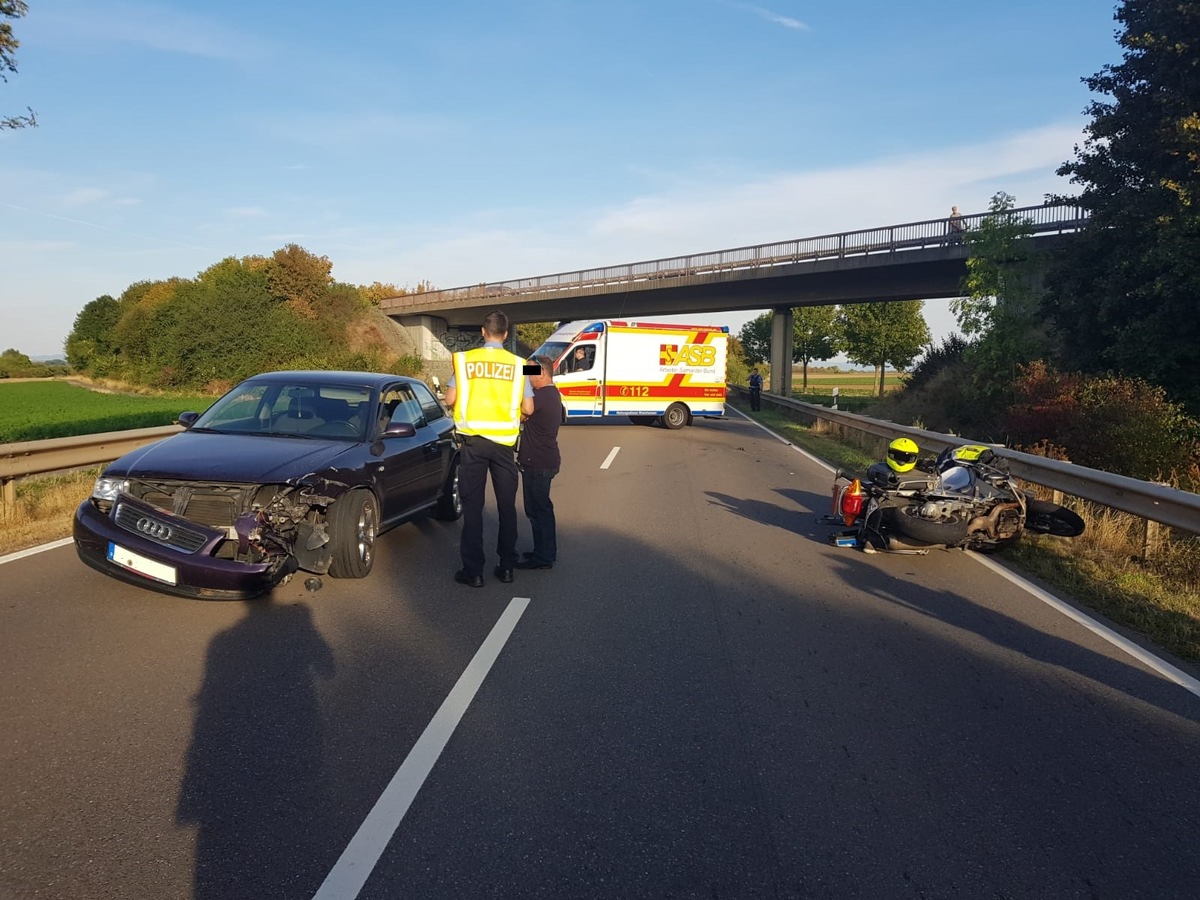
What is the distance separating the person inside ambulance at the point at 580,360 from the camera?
24.1 m

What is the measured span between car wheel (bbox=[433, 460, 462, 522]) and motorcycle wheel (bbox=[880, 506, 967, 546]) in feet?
14.3

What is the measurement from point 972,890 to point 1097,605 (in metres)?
4.63

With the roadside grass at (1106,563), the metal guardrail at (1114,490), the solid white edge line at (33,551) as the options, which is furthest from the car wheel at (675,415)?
the solid white edge line at (33,551)

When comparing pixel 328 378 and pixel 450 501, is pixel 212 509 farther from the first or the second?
pixel 450 501

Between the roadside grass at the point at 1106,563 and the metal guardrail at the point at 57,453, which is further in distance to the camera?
the metal guardrail at the point at 57,453

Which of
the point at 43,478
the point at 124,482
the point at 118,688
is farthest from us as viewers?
the point at 43,478

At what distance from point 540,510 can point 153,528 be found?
115 inches

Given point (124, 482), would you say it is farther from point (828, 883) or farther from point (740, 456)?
point (740, 456)

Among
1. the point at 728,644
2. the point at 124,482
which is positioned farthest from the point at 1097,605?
the point at 124,482

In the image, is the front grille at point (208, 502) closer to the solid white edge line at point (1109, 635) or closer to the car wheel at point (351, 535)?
the car wheel at point (351, 535)

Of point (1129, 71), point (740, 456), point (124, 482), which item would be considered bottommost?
point (740, 456)

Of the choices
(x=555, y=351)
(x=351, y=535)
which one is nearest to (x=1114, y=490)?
(x=351, y=535)

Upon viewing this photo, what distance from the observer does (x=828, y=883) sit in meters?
3.13

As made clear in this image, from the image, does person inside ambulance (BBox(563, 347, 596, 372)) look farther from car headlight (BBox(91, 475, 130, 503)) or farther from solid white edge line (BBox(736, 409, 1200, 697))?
car headlight (BBox(91, 475, 130, 503))
